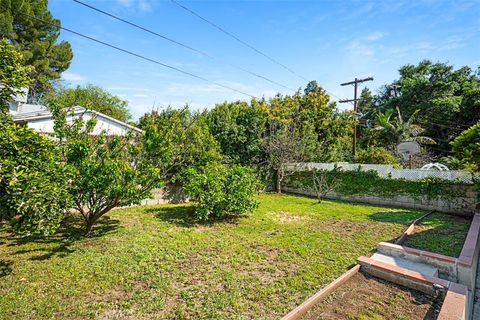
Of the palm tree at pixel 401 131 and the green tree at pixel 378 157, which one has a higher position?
the palm tree at pixel 401 131

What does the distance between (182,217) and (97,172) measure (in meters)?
3.46

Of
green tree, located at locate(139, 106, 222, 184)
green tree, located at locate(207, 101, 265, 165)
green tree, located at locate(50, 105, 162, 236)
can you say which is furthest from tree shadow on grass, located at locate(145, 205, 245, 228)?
green tree, located at locate(207, 101, 265, 165)

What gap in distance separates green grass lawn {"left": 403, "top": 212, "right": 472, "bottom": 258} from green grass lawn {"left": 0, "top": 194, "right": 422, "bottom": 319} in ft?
1.78

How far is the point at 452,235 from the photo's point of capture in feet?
22.2

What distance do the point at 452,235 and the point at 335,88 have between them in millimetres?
12421

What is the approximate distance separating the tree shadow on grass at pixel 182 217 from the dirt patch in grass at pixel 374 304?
14.5ft

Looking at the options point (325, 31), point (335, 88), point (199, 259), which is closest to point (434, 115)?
point (335, 88)

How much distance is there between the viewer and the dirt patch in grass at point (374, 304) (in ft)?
10.6

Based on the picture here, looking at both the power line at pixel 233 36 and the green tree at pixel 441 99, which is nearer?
the power line at pixel 233 36

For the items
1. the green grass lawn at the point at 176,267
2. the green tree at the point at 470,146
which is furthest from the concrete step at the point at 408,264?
the green tree at the point at 470,146

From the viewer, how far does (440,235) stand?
6793 millimetres

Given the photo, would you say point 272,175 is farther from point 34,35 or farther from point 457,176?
point 34,35

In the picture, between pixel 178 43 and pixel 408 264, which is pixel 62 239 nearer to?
pixel 178 43

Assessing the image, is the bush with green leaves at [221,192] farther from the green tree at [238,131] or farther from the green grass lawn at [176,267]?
the green tree at [238,131]
